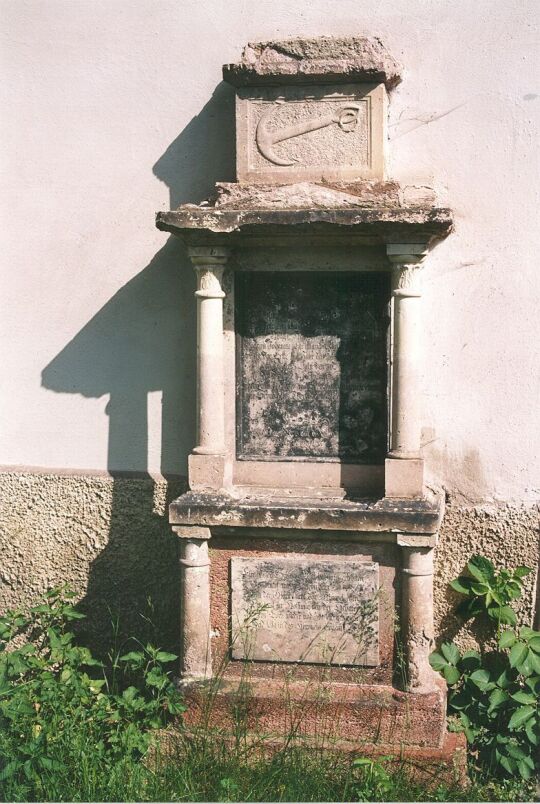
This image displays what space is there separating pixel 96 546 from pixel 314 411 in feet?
4.91

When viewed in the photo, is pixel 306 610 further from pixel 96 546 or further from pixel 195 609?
pixel 96 546

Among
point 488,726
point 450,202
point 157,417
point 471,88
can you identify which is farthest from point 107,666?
point 471,88

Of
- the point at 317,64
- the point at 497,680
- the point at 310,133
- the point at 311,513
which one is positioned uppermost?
the point at 317,64

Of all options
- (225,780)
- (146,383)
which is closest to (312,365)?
(146,383)

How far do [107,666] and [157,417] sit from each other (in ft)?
4.56

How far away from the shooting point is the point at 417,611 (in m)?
4.11

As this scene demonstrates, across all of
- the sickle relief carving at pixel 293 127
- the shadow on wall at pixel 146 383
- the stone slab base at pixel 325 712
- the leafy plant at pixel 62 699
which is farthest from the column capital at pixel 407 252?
the leafy plant at pixel 62 699

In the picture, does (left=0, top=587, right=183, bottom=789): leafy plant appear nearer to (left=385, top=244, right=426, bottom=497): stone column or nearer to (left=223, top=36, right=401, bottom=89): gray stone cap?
(left=385, top=244, right=426, bottom=497): stone column

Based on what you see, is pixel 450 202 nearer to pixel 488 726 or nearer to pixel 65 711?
pixel 488 726

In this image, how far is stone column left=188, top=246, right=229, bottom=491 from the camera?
13.9 feet

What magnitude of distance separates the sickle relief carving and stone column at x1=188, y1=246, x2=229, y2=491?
21.9 inches

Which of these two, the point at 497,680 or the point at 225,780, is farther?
the point at 497,680

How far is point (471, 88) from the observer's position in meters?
4.33

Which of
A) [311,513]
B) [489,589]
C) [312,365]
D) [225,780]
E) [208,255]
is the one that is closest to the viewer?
[225,780]
